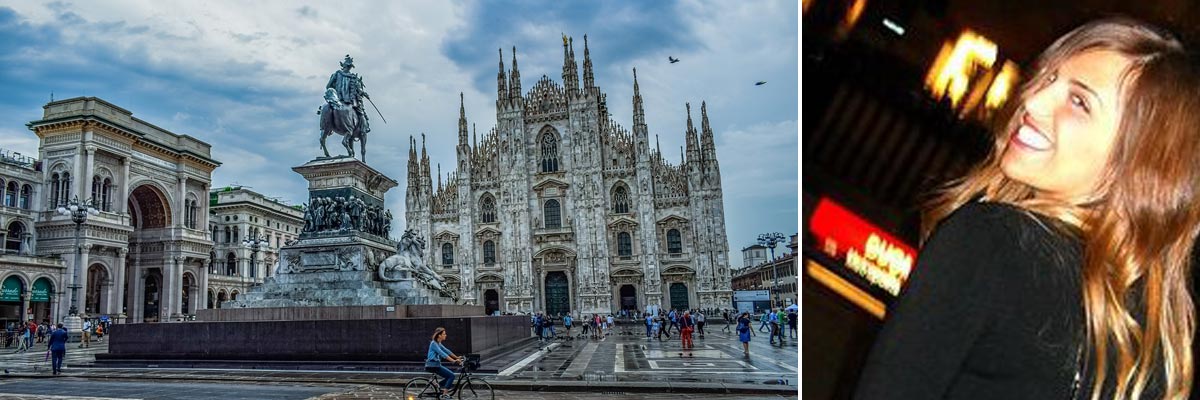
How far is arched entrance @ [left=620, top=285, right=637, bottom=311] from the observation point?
40656 mm

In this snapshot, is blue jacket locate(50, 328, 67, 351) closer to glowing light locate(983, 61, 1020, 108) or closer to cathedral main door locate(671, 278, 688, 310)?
glowing light locate(983, 61, 1020, 108)

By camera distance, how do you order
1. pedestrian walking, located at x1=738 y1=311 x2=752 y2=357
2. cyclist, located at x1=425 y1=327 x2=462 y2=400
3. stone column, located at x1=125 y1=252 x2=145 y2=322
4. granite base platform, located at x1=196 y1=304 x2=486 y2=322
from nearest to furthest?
1. cyclist, located at x1=425 y1=327 x2=462 y2=400
2. granite base platform, located at x1=196 y1=304 x2=486 y2=322
3. pedestrian walking, located at x1=738 y1=311 x2=752 y2=357
4. stone column, located at x1=125 y1=252 x2=145 y2=322

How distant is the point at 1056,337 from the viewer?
2287mm

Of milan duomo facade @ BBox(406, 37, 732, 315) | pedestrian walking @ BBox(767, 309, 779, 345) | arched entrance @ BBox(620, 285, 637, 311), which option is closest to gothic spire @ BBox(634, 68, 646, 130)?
milan duomo facade @ BBox(406, 37, 732, 315)

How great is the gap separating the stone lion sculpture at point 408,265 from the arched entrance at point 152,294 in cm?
3329

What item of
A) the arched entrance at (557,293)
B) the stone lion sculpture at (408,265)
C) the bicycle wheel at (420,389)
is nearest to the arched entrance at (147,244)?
the arched entrance at (557,293)

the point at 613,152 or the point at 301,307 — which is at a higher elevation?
the point at 613,152

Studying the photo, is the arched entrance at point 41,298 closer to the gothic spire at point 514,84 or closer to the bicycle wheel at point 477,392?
the gothic spire at point 514,84

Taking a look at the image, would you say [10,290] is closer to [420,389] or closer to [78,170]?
[78,170]

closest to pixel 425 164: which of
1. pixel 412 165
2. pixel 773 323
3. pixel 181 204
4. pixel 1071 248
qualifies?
pixel 412 165

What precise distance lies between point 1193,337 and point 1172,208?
0.45 metres

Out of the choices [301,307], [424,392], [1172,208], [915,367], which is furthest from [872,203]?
[301,307]

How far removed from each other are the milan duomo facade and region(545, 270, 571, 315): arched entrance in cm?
7

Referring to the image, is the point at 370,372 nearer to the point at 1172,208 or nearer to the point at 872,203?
the point at 872,203
